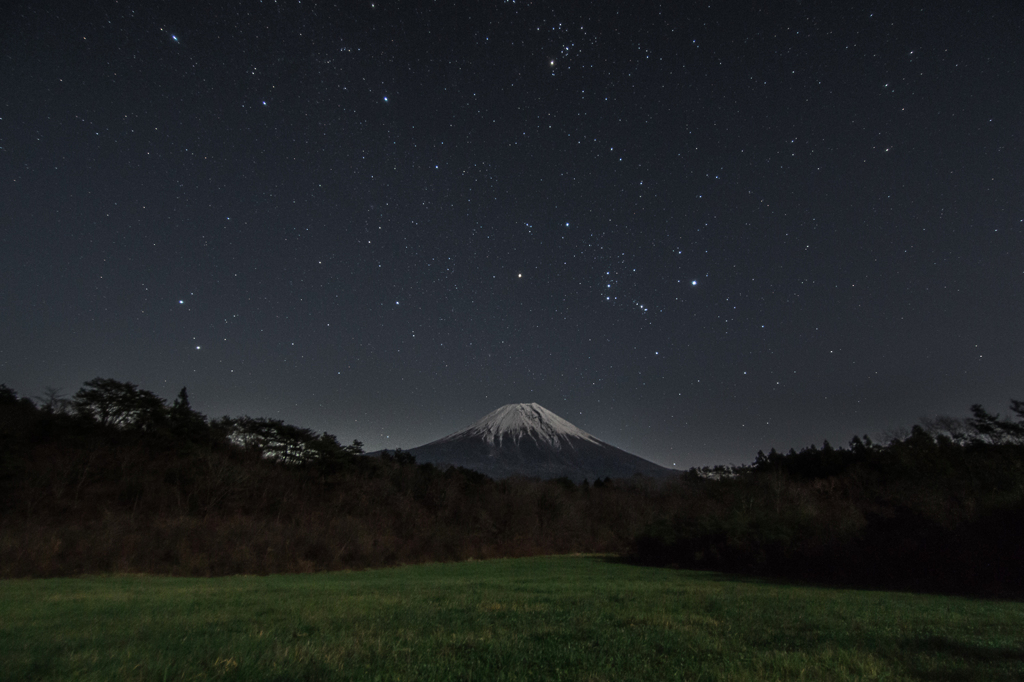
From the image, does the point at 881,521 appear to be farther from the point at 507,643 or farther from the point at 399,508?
the point at 399,508

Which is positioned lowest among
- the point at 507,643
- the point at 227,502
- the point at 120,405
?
the point at 507,643

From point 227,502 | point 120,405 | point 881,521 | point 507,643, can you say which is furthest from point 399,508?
point 507,643

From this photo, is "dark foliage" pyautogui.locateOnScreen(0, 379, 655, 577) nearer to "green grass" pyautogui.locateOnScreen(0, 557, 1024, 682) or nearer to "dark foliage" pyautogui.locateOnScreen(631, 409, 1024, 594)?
"dark foliage" pyautogui.locateOnScreen(631, 409, 1024, 594)

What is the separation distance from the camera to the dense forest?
28.8 meters

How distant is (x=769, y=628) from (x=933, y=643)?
7.74 ft

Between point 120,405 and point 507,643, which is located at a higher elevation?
point 120,405

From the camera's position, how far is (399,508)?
206 feet

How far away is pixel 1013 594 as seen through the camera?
2244 centimetres

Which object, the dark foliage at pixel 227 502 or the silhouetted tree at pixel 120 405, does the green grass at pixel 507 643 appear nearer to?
the dark foliage at pixel 227 502

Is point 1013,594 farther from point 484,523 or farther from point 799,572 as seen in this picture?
point 484,523

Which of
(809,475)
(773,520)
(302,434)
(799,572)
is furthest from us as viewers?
(302,434)

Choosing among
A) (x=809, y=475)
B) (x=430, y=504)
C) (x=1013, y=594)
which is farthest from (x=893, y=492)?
(x=430, y=504)

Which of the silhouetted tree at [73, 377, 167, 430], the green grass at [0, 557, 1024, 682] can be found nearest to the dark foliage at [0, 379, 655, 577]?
the silhouetted tree at [73, 377, 167, 430]

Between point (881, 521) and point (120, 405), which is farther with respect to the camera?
point (120, 405)
